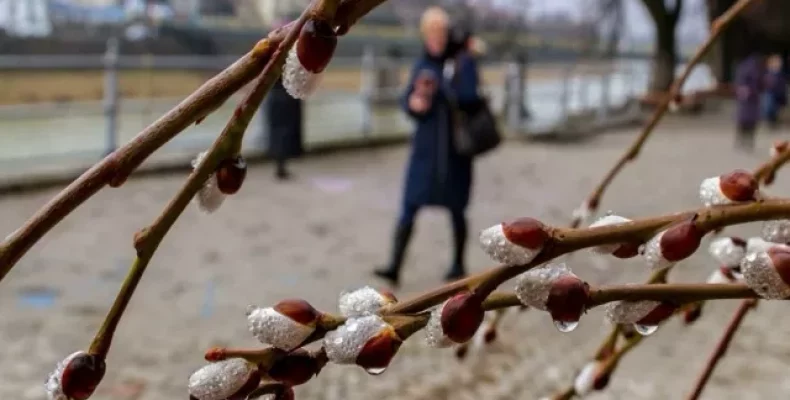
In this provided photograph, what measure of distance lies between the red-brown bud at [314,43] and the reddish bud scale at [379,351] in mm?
105

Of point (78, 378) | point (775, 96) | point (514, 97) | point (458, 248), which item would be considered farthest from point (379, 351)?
point (775, 96)

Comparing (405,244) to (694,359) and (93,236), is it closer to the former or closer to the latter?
(694,359)

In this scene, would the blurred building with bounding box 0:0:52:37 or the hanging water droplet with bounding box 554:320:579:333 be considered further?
the blurred building with bounding box 0:0:52:37

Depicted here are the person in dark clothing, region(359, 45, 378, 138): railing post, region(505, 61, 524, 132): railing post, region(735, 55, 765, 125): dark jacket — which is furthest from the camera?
region(505, 61, 524, 132): railing post

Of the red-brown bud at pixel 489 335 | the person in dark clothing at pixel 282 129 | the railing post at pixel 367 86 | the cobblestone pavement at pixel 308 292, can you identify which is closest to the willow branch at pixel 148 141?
the red-brown bud at pixel 489 335

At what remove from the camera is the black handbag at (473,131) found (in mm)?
3883

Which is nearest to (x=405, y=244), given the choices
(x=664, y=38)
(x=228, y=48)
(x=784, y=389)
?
(x=784, y=389)

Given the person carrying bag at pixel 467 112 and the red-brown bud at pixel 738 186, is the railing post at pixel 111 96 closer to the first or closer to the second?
the person carrying bag at pixel 467 112

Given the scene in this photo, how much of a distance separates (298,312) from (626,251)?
5.9 inches

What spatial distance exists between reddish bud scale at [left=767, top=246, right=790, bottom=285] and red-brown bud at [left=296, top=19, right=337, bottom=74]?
7.4 inches

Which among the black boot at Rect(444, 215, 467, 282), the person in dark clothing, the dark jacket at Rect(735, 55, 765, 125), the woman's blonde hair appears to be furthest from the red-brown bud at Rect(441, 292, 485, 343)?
the dark jacket at Rect(735, 55, 765, 125)

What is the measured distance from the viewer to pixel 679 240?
402 mm

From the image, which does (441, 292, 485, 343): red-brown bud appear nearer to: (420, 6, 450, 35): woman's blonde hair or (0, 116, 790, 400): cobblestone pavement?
(0, 116, 790, 400): cobblestone pavement

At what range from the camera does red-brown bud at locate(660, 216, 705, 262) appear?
15.8 inches
